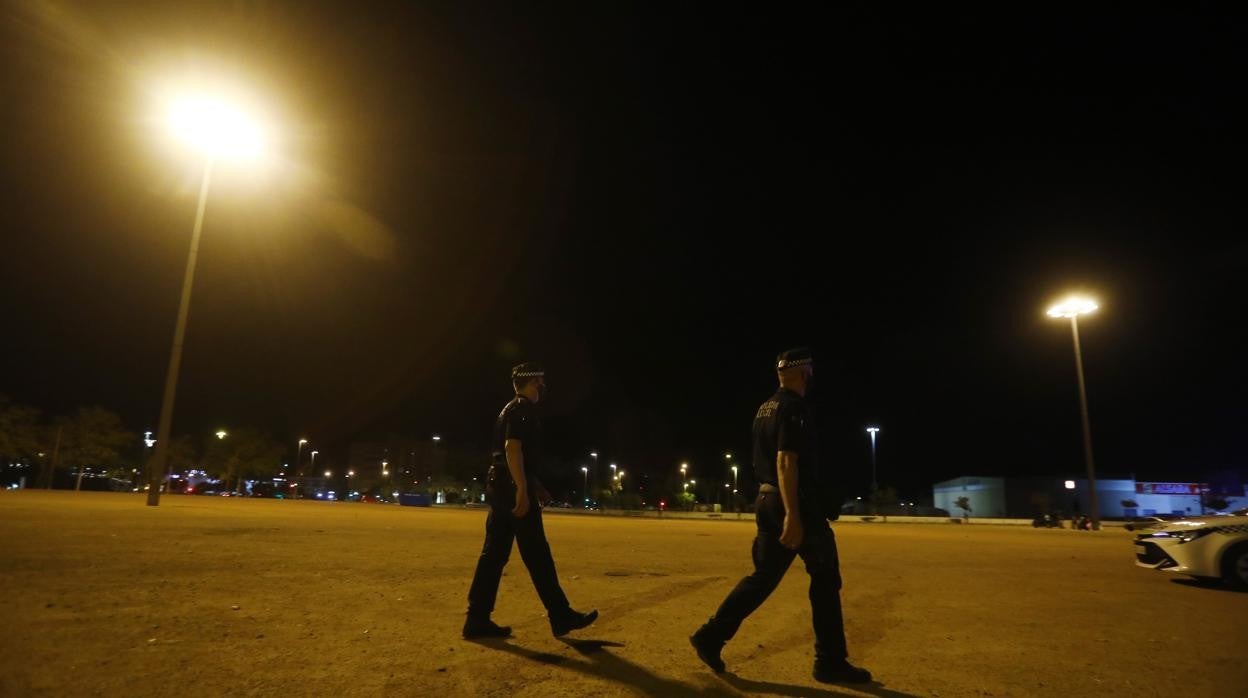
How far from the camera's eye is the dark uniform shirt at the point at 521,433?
4492mm

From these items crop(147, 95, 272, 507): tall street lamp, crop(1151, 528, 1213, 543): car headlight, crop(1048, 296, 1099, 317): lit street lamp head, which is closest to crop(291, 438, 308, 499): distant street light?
crop(147, 95, 272, 507): tall street lamp

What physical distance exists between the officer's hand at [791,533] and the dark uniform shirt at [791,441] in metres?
0.11

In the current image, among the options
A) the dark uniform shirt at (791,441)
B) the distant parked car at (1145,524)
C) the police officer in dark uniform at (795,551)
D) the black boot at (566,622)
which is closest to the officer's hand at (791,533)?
the police officer in dark uniform at (795,551)

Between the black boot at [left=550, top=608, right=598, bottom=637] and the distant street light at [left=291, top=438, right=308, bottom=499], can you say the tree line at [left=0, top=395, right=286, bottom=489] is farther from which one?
the black boot at [left=550, top=608, right=598, bottom=637]

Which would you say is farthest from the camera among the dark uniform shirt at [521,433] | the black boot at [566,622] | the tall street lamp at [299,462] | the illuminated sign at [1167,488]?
the tall street lamp at [299,462]

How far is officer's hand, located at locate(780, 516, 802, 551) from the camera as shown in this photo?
143 inches

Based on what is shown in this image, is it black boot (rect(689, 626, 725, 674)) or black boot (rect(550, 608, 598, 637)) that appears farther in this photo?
black boot (rect(550, 608, 598, 637))

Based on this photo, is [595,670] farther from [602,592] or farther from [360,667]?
[602,592]

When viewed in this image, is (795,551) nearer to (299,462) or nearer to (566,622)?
(566,622)

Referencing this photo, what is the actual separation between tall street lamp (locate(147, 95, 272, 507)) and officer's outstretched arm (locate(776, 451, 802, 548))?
1819cm

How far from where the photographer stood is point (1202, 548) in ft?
27.0

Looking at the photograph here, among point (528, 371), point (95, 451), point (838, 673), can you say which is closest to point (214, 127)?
point (528, 371)

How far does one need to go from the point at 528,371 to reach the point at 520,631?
171 centimetres

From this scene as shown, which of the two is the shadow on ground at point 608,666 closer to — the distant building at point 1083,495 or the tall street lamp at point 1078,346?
the tall street lamp at point 1078,346
